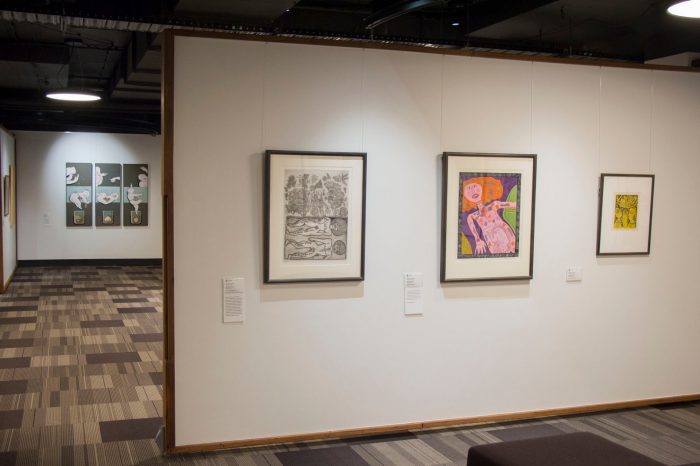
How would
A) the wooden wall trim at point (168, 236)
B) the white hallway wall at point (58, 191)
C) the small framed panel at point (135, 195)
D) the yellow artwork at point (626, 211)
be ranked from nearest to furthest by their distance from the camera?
the wooden wall trim at point (168, 236) < the yellow artwork at point (626, 211) < the white hallway wall at point (58, 191) < the small framed panel at point (135, 195)

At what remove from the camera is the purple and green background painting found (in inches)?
197

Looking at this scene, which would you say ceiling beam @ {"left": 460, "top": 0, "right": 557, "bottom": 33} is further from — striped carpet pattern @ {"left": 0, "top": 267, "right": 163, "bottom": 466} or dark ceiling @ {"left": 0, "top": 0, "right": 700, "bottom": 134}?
striped carpet pattern @ {"left": 0, "top": 267, "right": 163, "bottom": 466}

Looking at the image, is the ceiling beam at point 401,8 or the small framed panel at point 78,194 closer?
the ceiling beam at point 401,8

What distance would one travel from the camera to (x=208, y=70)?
175 inches

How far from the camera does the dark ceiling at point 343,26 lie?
5.52 m

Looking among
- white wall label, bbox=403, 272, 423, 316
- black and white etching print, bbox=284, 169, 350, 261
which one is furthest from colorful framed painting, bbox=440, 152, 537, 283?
black and white etching print, bbox=284, 169, 350, 261

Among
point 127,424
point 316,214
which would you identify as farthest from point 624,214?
point 127,424

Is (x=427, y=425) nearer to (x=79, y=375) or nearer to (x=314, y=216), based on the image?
(x=314, y=216)

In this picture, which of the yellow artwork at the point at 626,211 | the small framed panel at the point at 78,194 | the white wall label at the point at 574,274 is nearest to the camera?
the white wall label at the point at 574,274

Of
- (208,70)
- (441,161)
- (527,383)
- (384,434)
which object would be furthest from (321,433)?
(208,70)

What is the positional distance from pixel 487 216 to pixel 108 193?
10509mm

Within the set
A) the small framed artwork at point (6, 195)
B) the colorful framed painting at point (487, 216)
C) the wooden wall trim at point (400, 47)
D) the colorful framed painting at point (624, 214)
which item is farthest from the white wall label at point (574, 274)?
the small framed artwork at point (6, 195)

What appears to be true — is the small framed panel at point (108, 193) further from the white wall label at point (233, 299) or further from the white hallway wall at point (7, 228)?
the white wall label at point (233, 299)

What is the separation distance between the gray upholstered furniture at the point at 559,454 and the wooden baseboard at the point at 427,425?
1449 mm
